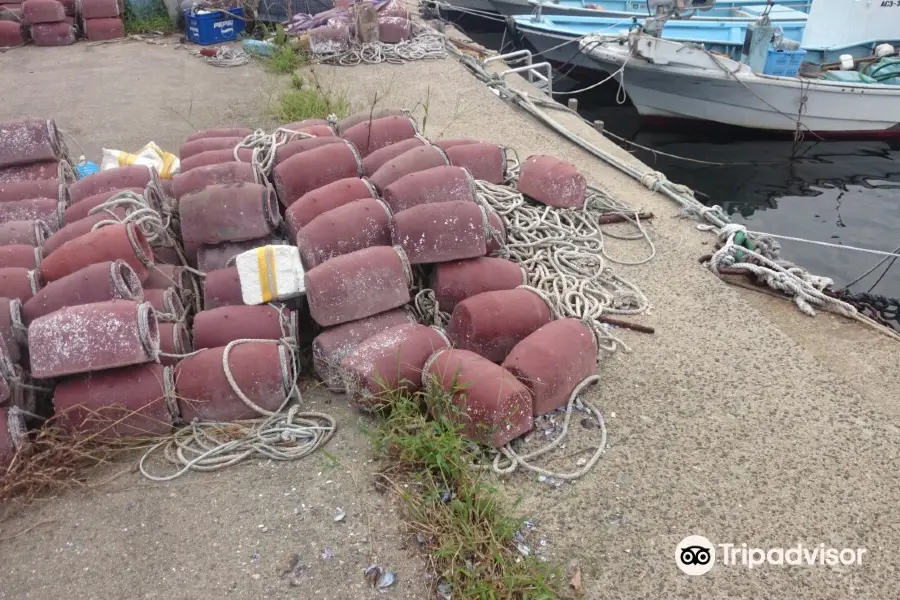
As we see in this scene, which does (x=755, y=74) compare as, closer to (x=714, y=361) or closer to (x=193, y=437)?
(x=714, y=361)

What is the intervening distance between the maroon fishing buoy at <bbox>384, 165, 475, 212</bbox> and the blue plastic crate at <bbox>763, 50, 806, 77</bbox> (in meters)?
8.23

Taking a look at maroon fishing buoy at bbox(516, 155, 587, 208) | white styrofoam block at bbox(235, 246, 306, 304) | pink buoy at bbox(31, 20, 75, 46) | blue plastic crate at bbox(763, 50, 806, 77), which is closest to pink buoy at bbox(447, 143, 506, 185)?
maroon fishing buoy at bbox(516, 155, 587, 208)

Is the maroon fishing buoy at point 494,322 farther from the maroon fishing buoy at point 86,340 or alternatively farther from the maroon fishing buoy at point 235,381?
the maroon fishing buoy at point 86,340

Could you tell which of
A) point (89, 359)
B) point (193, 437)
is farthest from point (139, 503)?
point (89, 359)

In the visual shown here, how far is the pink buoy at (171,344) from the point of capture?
3042 mm

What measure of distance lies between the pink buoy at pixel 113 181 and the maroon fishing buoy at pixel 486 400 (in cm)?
248

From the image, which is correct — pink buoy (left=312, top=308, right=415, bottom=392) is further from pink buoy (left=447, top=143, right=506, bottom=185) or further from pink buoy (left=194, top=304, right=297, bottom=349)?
pink buoy (left=447, top=143, right=506, bottom=185)

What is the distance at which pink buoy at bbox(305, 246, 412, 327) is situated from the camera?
316 cm

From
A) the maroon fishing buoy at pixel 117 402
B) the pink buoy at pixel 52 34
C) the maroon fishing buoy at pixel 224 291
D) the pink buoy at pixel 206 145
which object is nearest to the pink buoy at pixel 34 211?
the pink buoy at pixel 206 145

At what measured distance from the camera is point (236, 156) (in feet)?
14.0

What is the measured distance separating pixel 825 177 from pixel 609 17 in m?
5.38

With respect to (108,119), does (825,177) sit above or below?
below

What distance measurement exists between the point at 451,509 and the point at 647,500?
0.79m

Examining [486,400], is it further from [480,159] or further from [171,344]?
[480,159]
